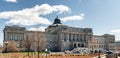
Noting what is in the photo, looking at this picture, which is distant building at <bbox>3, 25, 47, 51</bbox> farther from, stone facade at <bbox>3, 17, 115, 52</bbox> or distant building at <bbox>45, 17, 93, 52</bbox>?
distant building at <bbox>45, 17, 93, 52</bbox>

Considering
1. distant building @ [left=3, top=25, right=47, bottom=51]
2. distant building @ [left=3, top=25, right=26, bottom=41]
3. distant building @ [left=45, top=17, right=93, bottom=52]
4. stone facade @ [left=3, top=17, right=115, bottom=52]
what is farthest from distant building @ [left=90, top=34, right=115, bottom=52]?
distant building @ [left=3, top=25, right=26, bottom=41]

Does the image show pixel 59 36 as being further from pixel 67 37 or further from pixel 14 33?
pixel 14 33

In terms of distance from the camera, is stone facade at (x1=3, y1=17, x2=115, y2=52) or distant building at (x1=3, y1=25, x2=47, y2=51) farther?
stone facade at (x1=3, y1=17, x2=115, y2=52)

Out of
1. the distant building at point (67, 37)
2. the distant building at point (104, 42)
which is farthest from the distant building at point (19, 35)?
the distant building at point (104, 42)

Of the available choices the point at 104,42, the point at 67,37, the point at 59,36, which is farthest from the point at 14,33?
the point at 104,42

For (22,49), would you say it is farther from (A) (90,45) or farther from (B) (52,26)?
(A) (90,45)

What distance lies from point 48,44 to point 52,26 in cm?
1302

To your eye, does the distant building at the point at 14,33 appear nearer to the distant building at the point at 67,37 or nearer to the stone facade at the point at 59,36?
the stone facade at the point at 59,36

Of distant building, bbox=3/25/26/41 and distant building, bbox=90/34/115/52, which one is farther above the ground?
distant building, bbox=3/25/26/41

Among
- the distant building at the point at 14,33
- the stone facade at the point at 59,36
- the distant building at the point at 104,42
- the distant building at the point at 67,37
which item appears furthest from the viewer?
the distant building at the point at 104,42

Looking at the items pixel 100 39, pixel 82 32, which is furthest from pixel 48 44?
pixel 100 39

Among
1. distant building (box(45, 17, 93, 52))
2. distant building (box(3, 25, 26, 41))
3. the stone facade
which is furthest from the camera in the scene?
distant building (box(45, 17, 93, 52))

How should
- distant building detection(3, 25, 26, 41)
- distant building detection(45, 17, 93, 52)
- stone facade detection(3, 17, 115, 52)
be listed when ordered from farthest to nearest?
distant building detection(45, 17, 93, 52)
stone facade detection(3, 17, 115, 52)
distant building detection(3, 25, 26, 41)

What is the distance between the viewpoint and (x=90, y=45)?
126 metres
